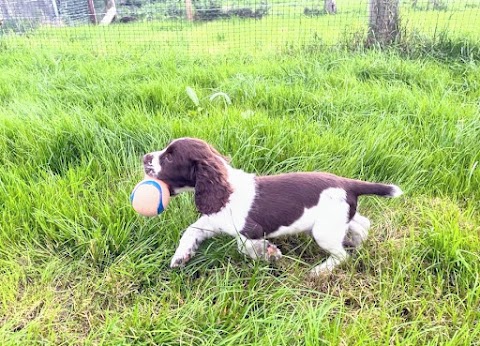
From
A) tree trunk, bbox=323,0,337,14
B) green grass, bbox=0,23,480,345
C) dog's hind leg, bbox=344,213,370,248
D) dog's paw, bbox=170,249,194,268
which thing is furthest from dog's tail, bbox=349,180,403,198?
tree trunk, bbox=323,0,337,14

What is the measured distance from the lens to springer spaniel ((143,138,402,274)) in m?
2.00

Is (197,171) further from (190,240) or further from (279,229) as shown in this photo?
(279,229)

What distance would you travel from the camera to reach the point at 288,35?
5.95 m

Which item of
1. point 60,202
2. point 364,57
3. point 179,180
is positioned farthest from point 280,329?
point 364,57

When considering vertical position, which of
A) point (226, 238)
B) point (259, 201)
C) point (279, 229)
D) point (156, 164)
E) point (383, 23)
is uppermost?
point (383, 23)

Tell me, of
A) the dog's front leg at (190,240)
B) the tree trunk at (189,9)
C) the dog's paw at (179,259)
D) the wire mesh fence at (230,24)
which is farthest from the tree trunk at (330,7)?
the dog's paw at (179,259)

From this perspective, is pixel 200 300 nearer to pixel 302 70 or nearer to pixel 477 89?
pixel 302 70

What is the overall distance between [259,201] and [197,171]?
1.05 ft

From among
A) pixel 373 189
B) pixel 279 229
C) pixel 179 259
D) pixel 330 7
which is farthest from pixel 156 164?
pixel 330 7

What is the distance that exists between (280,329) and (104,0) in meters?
9.18

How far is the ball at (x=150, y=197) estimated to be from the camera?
2047 millimetres

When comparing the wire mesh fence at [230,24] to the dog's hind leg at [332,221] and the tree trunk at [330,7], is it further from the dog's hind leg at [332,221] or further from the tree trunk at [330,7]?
the dog's hind leg at [332,221]

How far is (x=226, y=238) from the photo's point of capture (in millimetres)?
2223

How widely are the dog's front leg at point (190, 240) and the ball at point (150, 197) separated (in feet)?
0.60
